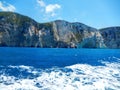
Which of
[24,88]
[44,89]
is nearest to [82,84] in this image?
[44,89]

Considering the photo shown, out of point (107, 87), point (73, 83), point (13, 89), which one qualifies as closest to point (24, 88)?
point (13, 89)

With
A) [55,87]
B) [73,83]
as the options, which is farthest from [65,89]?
[73,83]

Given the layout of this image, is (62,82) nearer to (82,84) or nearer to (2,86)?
(82,84)

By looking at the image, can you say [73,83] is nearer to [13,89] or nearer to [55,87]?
[55,87]

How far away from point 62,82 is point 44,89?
4434 millimetres

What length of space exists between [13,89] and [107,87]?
10.1 metres

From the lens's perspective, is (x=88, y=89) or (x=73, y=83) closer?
Result: (x=88, y=89)

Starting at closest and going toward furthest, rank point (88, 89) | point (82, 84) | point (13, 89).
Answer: point (13, 89), point (88, 89), point (82, 84)

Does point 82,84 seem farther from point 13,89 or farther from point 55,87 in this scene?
point 13,89

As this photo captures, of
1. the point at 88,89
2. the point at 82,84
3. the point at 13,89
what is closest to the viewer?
the point at 13,89

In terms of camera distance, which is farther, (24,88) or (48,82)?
(48,82)

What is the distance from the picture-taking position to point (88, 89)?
24047mm

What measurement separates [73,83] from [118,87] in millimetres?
5067

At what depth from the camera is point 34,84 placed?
25.3 m
